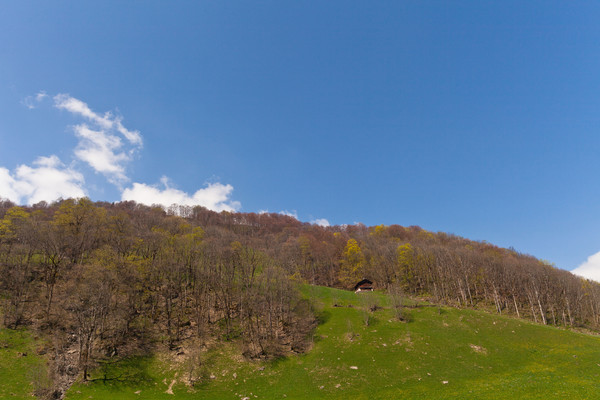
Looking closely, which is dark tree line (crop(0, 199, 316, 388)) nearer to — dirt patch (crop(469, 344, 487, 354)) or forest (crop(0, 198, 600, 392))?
forest (crop(0, 198, 600, 392))

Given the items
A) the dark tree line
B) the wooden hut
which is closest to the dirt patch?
the dark tree line

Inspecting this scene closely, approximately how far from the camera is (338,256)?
309 ft

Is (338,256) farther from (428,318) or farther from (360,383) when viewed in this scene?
(360,383)

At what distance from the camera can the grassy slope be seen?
27.2m

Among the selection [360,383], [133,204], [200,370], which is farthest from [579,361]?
[133,204]

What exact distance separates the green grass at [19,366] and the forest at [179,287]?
1.70 m

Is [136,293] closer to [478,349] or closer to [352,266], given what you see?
[478,349]

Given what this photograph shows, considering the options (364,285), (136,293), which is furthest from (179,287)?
(364,285)

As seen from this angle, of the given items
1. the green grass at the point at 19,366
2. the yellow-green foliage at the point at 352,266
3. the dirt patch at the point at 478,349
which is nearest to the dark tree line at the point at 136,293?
the green grass at the point at 19,366

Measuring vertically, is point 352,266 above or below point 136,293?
above

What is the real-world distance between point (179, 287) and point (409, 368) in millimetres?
39575

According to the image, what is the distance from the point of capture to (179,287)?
4803 centimetres

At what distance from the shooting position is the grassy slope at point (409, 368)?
1070 inches

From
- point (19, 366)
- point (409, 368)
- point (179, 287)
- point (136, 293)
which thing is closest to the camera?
point (19, 366)
